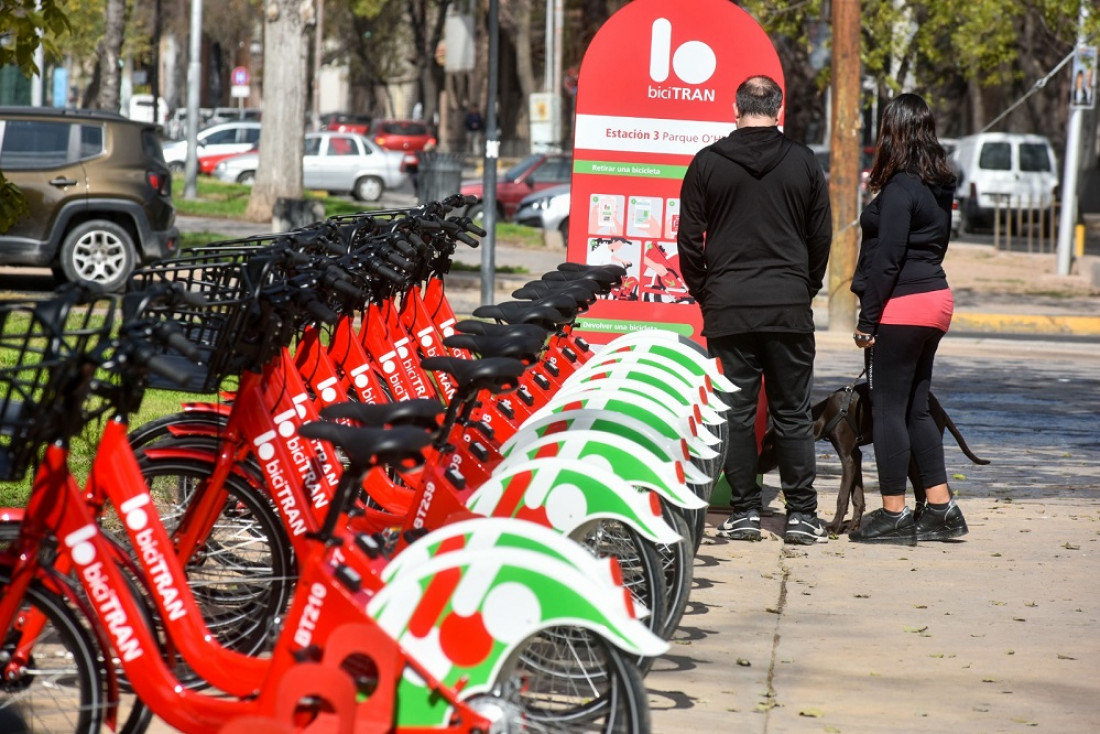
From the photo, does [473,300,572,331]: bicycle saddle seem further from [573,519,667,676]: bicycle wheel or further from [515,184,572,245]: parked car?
[515,184,572,245]: parked car

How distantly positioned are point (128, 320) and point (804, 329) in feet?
12.5

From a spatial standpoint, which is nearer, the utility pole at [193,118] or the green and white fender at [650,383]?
the green and white fender at [650,383]

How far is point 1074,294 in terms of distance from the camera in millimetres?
22609

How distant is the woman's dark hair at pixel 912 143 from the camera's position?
280 inches

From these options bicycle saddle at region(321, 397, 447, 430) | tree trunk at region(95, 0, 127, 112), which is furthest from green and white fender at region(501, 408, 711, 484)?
tree trunk at region(95, 0, 127, 112)

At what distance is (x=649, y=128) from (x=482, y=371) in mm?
3992

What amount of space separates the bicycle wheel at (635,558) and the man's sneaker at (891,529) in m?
2.84

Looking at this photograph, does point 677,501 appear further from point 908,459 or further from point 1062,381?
point 1062,381

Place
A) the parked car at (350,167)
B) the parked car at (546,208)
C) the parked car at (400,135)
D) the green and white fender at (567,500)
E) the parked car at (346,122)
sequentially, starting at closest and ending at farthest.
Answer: the green and white fender at (567,500), the parked car at (546,208), the parked car at (350,167), the parked car at (400,135), the parked car at (346,122)

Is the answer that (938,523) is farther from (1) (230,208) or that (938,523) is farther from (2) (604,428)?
(1) (230,208)

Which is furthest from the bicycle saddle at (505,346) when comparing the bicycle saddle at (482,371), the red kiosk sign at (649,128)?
the red kiosk sign at (649,128)

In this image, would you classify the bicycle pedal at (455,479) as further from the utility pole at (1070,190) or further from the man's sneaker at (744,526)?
the utility pole at (1070,190)

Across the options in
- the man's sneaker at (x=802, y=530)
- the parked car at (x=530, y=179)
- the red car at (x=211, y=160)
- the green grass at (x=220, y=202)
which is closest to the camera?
the man's sneaker at (x=802, y=530)

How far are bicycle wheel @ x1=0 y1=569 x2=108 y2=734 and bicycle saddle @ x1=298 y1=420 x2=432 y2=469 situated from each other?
0.75m
